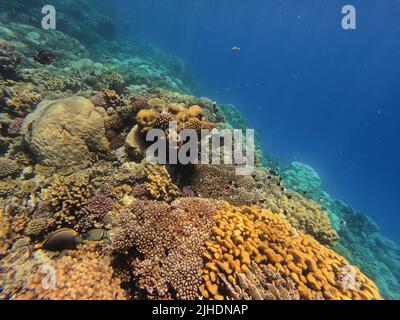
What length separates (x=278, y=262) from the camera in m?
3.69

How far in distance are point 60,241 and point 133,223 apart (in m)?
1.35

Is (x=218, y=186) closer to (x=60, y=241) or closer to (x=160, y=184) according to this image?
(x=160, y=184)

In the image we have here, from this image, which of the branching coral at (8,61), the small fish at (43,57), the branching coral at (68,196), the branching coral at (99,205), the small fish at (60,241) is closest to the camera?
the small fish at (60,241)

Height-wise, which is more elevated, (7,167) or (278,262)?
(7,167)

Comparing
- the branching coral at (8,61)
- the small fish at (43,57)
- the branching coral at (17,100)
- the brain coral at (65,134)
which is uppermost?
the branching coral at (8,61)

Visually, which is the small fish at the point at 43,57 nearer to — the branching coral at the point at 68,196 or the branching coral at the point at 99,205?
the branching coral at the point at 68,196

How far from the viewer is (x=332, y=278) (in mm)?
3570

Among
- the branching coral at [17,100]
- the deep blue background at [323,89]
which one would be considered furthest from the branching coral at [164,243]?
the deep blue background at [323,89]

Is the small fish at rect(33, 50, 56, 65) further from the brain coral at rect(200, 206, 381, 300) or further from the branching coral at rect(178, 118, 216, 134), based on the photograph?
the brain coral at rect(200, 206, 381, 300)

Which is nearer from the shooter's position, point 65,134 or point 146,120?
point 65,134

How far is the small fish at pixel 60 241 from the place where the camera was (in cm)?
376

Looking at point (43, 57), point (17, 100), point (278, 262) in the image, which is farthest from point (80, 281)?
point (17, 100)

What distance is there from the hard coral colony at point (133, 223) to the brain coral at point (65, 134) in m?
0.03
